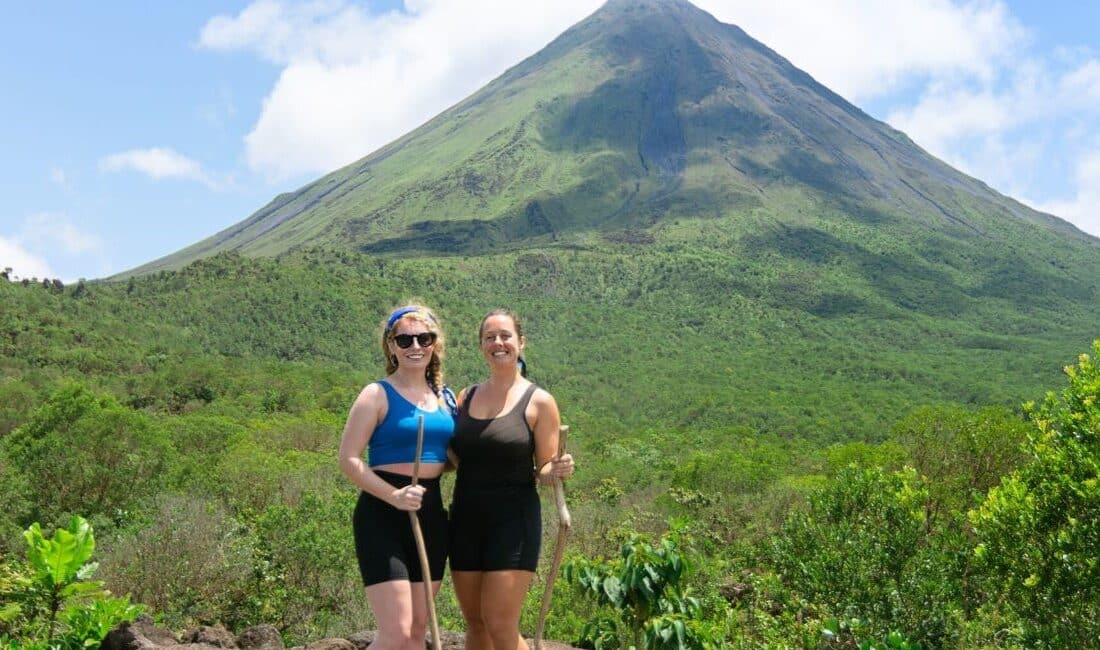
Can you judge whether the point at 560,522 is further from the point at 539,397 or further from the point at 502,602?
the point at 539,397

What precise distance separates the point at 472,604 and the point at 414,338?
108 cm

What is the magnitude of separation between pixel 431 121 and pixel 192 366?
147067 mm

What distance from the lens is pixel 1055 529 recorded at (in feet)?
23.5

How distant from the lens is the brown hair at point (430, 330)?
144 inches

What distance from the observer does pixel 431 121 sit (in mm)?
192000

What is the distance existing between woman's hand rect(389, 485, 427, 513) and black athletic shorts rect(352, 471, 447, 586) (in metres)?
0.12

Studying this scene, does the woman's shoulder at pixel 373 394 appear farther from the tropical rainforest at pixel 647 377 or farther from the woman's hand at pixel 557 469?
the woman's hand at pixel 557 469

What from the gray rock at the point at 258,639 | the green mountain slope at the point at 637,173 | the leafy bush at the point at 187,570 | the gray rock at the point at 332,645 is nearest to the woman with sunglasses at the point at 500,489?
the gray rock at the point at 332,645

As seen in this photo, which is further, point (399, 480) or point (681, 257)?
point (681, 257)

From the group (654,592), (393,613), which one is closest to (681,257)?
(654,592)

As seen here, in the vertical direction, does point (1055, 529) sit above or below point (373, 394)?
below

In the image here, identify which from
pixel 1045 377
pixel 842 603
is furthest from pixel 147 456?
pixel 1045 377

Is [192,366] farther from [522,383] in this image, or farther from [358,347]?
[522,383]

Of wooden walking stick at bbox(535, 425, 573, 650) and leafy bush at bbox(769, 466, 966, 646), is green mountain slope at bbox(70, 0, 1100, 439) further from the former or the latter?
wooden walking stick at bbox(535, 425, 573, 650)
